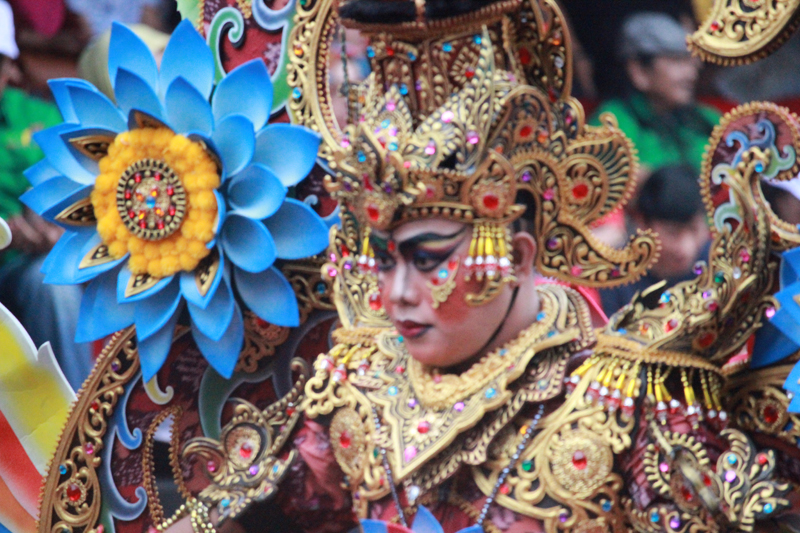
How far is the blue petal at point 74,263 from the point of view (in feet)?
8.04

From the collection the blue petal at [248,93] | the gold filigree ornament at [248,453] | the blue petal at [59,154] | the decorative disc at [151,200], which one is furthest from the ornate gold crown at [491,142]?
the blue petal at [59,154]

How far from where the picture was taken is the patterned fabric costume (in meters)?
2.06

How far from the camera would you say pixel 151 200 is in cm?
239

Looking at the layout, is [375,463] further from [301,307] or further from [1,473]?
[1,473]

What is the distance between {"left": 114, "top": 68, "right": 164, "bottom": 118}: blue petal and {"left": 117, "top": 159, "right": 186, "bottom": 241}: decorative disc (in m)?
0.10

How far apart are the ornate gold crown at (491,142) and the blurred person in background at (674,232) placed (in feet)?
3.56

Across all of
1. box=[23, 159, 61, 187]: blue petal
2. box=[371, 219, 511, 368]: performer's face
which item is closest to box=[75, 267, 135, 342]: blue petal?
box=[23, 159, 61, 187]: blue petal

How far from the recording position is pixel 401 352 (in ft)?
7.66

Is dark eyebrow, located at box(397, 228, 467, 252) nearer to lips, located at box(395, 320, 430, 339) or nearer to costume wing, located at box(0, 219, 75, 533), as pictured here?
lips, located at box(395, 320, 430, 339)

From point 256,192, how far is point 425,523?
704 mm

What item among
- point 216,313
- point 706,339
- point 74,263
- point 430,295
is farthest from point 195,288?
point 706,339

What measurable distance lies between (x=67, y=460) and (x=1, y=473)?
26cm

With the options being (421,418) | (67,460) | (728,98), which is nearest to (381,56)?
(421,418)

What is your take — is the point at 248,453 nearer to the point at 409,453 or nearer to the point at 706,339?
the point at 409,453
